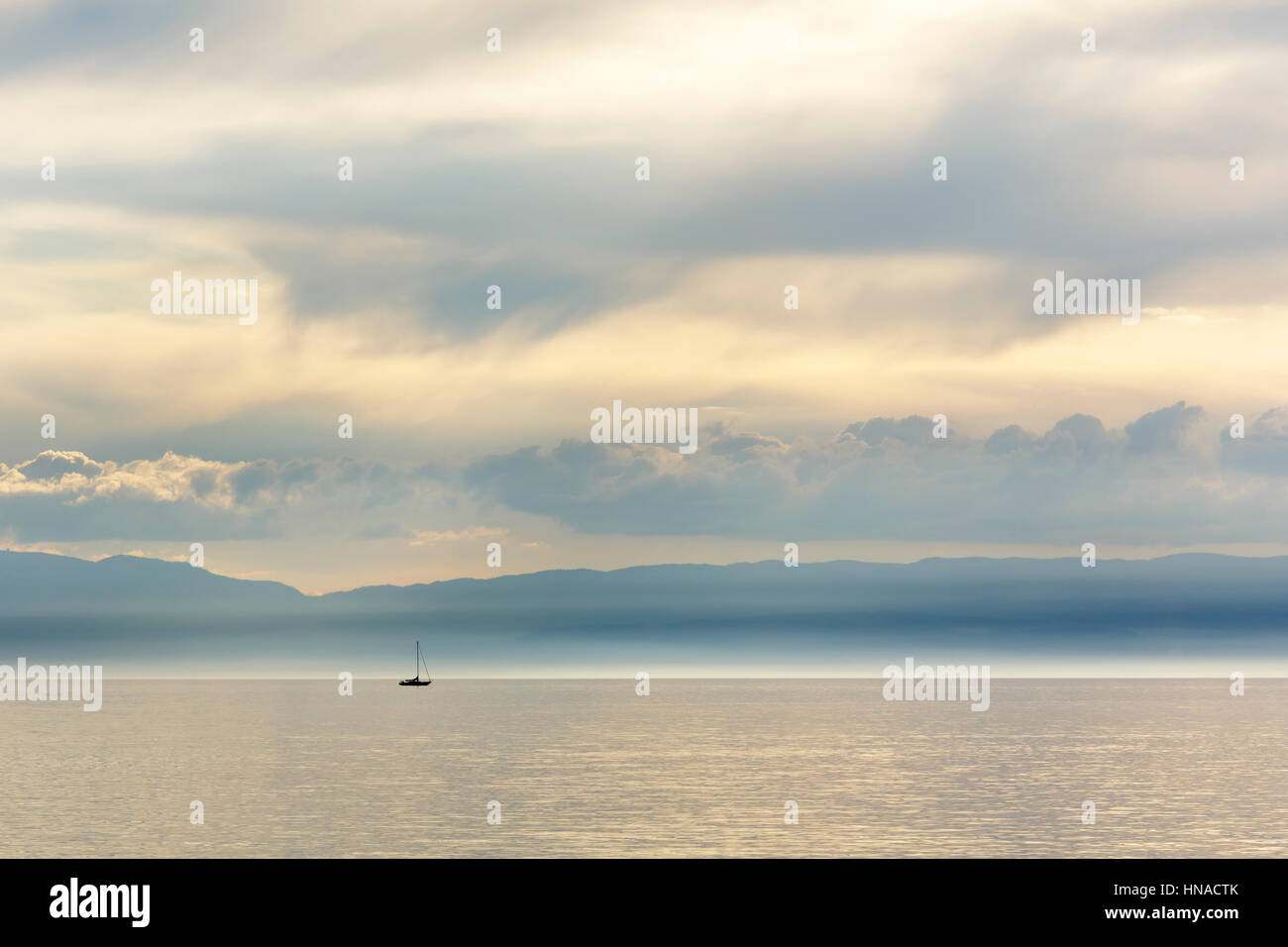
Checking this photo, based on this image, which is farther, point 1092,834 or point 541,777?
point 541,777

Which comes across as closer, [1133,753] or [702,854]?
[702,854]

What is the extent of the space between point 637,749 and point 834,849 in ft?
315

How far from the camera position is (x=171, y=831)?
99.6 metres
